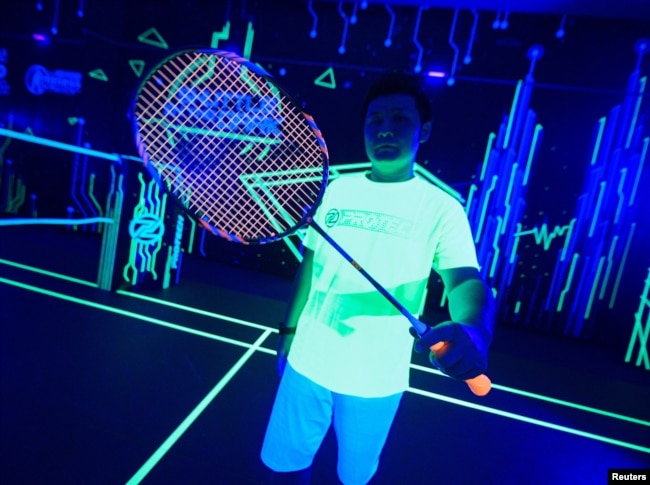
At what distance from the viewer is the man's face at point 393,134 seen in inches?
43.0

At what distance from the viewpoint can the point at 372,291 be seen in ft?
3.76

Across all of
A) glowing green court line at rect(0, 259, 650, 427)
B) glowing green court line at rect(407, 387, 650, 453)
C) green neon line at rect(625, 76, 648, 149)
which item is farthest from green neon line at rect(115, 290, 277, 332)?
green neon line at rect(625, 76, 648, 149)

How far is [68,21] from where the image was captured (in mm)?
5012

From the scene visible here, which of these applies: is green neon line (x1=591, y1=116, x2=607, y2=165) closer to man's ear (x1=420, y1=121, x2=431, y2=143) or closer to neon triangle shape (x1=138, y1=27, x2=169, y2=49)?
man's ear (x1=420, y1=121, x2=431, y2=143)

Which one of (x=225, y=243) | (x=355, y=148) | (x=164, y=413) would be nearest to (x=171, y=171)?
(x=164, y=413)

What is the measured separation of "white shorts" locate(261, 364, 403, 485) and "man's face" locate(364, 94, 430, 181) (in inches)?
28.8

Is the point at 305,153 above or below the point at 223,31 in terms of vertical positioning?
below

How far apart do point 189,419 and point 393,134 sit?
1.81 meters

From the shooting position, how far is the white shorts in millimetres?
1148

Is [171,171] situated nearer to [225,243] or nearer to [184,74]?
[184,74]

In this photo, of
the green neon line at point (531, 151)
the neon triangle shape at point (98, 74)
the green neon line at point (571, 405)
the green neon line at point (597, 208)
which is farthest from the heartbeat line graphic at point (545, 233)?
the neon triangle shape at point (98, 74)

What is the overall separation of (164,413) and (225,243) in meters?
3.12

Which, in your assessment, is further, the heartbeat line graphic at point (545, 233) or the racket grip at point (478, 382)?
the heartbeat line graphic at point (545, 233)

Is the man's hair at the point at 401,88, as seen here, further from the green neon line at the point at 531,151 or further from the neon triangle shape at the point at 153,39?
the neon triangle shape at the point at 153,39
